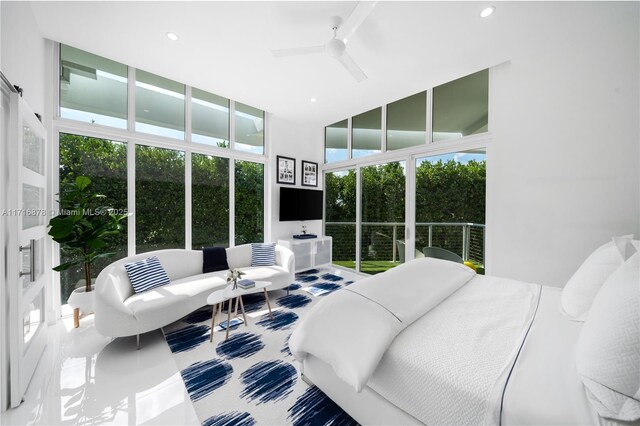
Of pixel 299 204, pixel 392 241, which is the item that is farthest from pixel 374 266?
pixel 299 204

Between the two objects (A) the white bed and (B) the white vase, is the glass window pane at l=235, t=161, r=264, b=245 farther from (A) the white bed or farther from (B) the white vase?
(A) the white bed

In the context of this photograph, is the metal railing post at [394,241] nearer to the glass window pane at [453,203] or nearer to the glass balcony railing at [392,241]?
the glass balcony railing at [392,241]

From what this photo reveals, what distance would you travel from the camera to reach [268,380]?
6.10 ft

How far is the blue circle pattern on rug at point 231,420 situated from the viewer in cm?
149

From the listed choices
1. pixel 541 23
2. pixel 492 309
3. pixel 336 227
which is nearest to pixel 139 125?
pixel 336 227

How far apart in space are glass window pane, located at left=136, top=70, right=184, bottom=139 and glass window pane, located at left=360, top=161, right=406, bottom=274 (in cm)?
324

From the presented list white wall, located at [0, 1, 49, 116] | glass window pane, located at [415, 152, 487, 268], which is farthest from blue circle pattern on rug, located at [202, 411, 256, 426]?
glass window pane, located at [415, 152, 487, 268]

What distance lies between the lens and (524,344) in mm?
1221

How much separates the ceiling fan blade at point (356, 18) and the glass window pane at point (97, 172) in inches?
123

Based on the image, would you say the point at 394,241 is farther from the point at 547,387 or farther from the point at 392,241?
the point at 547,387

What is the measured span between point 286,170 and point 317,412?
3.95 m

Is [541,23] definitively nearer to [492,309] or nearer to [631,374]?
[492,309]

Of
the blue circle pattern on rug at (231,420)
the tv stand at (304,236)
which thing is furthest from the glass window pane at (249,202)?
the blue circle pattern on rug at (231,420)

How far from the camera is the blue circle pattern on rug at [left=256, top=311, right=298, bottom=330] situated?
2688 millimetres
